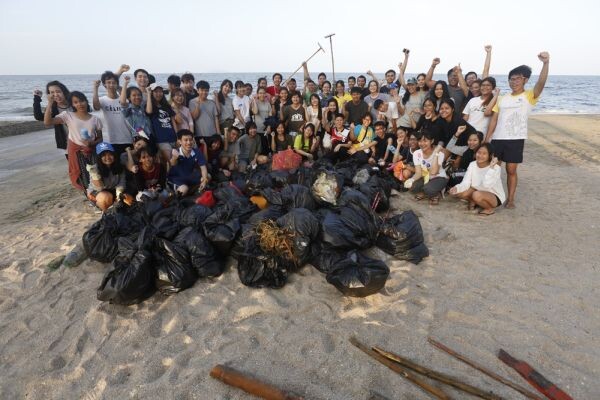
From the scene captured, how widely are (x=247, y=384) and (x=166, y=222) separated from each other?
6.79ft

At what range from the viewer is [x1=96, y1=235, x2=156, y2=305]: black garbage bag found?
270cm

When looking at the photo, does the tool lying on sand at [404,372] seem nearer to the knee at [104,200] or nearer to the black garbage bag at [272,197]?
the black garbage bag at [272,197]

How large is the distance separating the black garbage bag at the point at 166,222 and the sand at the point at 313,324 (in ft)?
2.23

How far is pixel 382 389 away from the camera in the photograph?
201 centimetres

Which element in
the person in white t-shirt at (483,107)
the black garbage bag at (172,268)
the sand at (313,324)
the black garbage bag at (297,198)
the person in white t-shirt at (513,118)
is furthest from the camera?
the person in white t-shirt at (483,107)

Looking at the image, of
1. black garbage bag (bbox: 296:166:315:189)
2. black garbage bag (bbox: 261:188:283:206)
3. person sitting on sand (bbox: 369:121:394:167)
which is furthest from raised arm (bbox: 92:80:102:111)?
person sitting on sand (bbox: 369:121:394:167)

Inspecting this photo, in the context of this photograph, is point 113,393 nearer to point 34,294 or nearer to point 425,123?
point 34,294

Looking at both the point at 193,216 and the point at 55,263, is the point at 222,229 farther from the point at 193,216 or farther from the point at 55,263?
the point at 55,263

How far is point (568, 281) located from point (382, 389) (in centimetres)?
223

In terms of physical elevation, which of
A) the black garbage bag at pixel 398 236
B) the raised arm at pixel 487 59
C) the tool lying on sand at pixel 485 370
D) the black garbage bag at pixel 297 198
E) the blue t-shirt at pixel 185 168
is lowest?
the tool lying on sand at pixel 485 370

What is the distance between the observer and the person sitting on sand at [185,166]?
4602 mm

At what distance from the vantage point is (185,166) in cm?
471

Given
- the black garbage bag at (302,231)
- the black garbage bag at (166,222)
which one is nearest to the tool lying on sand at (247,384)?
the black garbage bag at (302,231)

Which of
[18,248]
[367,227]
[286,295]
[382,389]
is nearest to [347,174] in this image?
[367,227]
